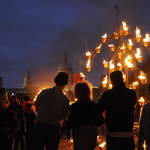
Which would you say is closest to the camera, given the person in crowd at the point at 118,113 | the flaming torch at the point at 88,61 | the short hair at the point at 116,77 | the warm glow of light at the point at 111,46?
the person in crowd at the point at 118,113

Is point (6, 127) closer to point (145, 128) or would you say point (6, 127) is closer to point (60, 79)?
point (60, 79)

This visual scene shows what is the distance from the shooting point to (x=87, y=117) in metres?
5.49

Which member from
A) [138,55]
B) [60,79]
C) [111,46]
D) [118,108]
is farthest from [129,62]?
[118,108]

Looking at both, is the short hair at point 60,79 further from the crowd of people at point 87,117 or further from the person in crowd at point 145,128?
the person in crowd at point 145,128

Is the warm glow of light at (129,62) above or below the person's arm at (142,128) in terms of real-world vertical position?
above

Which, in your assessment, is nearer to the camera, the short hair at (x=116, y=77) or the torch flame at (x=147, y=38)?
the short hair at (x=116, y=77)

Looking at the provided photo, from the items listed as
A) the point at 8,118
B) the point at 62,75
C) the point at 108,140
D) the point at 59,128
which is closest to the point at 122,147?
the point at 108,140

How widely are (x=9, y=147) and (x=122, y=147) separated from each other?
240 centimetres

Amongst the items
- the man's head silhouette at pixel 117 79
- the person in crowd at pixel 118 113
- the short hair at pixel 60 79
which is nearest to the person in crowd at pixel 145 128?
the person in crowd at pixel 118 113

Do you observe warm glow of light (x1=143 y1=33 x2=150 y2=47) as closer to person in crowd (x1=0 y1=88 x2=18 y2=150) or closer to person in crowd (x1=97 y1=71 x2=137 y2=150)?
person in crowd (x1=0 y1=88 x2=18 y2=150)

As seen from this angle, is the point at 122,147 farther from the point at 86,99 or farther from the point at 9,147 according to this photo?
the point at 9,147

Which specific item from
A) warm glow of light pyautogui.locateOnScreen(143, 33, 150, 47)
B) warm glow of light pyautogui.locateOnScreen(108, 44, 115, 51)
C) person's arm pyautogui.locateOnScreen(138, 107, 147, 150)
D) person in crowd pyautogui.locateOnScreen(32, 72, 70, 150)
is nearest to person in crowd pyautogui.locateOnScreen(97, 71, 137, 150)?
person's arm pyautogui.locateOnScreen(138, 107, 147, 150)

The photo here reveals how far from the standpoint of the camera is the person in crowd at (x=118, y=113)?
510 cm

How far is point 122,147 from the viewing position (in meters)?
5.09
